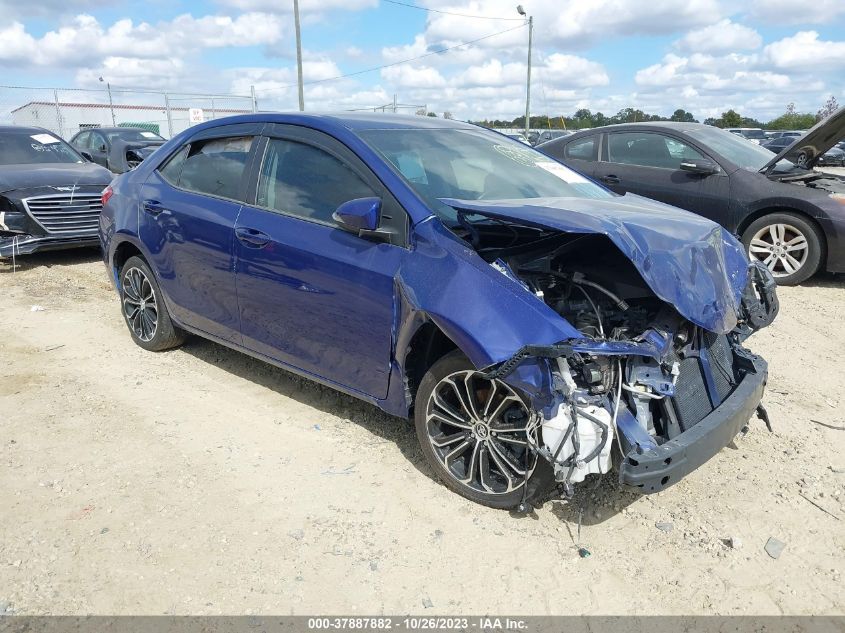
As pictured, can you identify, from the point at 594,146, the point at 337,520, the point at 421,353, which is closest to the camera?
the point at 337,520

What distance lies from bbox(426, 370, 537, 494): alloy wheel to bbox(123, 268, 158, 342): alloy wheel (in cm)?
266

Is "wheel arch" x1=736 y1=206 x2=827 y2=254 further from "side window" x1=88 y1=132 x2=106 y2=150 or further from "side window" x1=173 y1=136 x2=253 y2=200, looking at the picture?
"side window" x1=88 y1=132 x2=106 y2=150

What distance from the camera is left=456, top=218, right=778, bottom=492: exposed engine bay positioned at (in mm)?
2568

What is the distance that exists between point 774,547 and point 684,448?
0.69 m

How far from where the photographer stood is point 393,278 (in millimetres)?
3064

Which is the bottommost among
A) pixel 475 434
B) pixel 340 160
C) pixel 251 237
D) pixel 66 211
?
pixel 475 434

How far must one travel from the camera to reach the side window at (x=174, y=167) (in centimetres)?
445

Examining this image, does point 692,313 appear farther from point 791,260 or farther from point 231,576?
point 791,260

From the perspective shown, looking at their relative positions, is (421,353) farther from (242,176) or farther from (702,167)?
(702,167)

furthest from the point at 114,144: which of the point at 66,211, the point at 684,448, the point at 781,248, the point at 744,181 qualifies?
the point at 684,448

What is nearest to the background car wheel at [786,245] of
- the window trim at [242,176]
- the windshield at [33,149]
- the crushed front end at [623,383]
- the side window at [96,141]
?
the crushed front end at [623,383]

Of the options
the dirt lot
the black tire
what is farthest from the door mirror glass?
the black tire

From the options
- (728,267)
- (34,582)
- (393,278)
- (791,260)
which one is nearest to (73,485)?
(34,582)

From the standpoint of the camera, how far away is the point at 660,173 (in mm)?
7398
